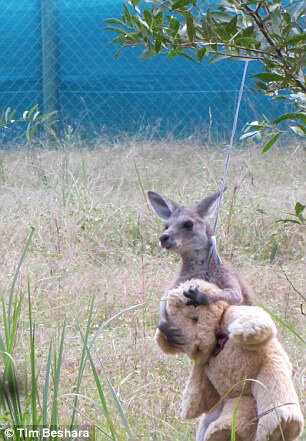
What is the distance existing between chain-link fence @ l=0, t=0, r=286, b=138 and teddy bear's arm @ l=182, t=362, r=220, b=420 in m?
7.00

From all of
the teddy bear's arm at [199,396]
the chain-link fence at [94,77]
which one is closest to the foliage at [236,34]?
the teddy bear's arm at [199,396]

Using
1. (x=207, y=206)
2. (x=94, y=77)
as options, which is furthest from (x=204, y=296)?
(x=94, y=77)

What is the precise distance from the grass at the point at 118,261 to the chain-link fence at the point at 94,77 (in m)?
0.96

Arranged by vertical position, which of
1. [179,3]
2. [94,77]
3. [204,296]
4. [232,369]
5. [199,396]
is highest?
[179,3]

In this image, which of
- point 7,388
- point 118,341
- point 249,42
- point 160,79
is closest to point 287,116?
point 249,42

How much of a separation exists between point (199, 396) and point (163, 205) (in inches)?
49.9

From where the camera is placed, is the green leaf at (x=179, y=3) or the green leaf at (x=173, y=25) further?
the green leaf at (x=173, y=25)

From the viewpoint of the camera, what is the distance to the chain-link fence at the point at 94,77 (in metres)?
9.41

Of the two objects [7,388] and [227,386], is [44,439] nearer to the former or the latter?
[7,388]

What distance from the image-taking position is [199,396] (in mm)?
2469

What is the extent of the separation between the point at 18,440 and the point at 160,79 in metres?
7.55

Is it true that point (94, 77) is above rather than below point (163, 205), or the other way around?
below

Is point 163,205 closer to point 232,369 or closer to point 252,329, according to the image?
point 232,369

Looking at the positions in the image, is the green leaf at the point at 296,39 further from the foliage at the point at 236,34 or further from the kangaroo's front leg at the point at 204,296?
the kangaroo's front leg at the point at 204,296
